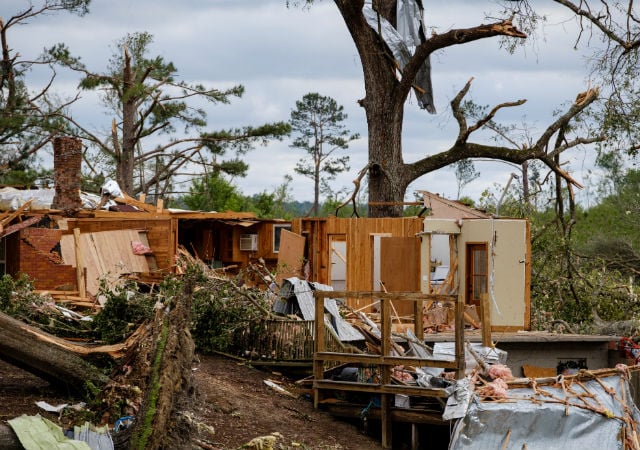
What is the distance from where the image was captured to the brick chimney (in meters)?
22.3

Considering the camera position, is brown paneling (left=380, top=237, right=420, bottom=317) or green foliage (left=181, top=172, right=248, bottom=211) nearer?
brown paneling (left=380, top=237, right=420, bottom=317)

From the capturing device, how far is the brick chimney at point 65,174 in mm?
22266

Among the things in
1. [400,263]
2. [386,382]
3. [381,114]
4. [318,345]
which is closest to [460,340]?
[386,382]

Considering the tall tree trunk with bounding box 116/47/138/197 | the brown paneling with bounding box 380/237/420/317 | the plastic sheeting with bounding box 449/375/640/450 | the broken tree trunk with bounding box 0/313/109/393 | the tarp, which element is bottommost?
the plastic sheeting with bounding box 449/375/640/450

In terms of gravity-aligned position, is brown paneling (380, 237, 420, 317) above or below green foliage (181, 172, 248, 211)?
below

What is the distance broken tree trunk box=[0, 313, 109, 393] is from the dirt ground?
0.27 metres

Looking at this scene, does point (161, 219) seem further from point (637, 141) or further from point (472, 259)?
point (637, 141)

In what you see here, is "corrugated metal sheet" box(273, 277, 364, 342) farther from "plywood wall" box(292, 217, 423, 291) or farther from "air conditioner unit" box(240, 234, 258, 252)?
"air conditioner unit" box(240, 234, 258, 252)

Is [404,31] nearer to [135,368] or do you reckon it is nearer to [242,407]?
[242,407]

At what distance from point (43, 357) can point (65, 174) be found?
1171 centimetres

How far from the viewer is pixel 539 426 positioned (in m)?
12.6

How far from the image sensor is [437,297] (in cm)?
1318

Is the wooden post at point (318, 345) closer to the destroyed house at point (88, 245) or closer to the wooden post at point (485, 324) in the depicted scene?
the wooden post at point (485, 324)

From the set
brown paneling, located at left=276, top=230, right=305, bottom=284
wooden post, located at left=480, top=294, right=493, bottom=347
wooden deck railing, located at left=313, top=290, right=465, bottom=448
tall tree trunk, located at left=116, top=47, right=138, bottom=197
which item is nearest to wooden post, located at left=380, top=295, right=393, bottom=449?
wooden deck railing, located at left=313, top=290, right=465, bottom=448
